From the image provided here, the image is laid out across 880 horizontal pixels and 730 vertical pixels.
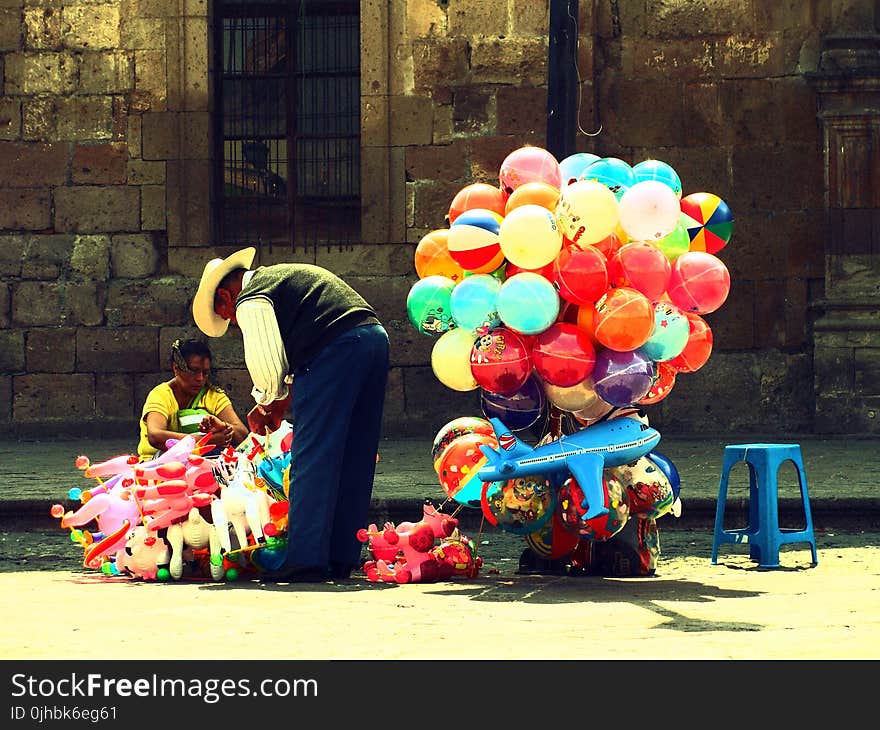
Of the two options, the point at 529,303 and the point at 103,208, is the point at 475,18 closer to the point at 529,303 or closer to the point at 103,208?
the point at 103,208

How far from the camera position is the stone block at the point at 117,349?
15.3m

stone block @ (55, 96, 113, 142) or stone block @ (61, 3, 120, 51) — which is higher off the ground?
stone block @ (61, 3, 120, 51)

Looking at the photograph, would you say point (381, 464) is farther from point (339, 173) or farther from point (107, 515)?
point (107, 515)

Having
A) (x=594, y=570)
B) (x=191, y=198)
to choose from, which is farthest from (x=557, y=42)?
(x=191, y=198)

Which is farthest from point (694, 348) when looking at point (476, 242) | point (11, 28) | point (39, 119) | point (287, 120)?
point (11, 28)

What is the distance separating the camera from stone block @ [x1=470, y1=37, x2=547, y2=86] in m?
14.9

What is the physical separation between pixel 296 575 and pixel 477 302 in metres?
1.34

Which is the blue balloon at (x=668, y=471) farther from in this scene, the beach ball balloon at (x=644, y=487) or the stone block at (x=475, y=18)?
the stone block at (x=475, y=18)

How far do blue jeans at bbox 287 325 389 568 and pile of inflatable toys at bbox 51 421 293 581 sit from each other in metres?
0.18

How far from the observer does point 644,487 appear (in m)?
7.36

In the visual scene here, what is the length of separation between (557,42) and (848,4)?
4608 mm

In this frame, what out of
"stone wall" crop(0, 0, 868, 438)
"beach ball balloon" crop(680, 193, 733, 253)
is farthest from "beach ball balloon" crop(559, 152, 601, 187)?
"stone wall" crop(0, 0, 868, 438)

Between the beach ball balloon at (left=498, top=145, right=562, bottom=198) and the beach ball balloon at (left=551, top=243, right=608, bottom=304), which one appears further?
the beach ball balloon at (left=498, top=145, right=562, bottom=198)

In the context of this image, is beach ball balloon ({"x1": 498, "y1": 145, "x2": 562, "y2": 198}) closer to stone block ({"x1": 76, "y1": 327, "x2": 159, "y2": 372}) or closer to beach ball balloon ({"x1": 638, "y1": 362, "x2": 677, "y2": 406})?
beach ball balloon ({"x1": 638, "y1": 362, "x2": 677, "y2": 406})
